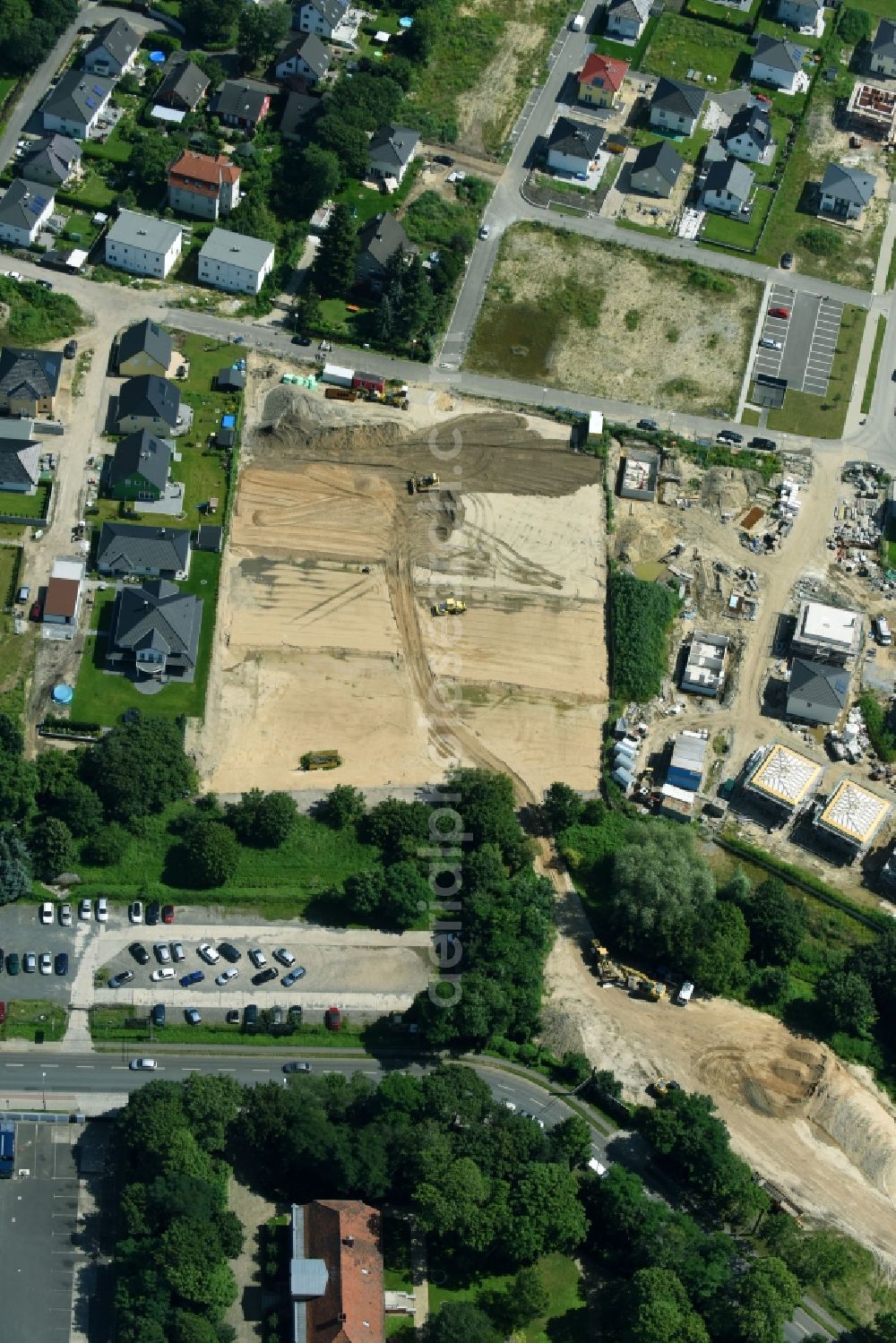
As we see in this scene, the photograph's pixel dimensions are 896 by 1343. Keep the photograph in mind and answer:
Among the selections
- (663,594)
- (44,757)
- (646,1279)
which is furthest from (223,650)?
(646,1279)

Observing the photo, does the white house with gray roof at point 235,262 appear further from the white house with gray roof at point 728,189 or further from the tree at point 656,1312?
the tree at point 656,1312

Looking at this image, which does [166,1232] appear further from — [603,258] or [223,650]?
[603,258]

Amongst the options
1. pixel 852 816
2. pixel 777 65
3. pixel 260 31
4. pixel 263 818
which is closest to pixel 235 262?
pixel 260 31

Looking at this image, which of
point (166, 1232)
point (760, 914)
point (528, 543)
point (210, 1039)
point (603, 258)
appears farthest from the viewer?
point (603, 258)

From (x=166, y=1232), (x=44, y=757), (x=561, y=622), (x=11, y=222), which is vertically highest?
(x=11, y=222)

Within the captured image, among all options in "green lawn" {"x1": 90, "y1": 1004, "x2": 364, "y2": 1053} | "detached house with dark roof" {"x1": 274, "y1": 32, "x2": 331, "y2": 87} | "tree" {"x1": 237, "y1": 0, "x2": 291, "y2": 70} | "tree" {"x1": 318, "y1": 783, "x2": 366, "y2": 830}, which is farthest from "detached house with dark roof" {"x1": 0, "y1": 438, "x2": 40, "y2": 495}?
"tree" {"x1": 237, "y1": 0, "x2": 291, "y2": 70}

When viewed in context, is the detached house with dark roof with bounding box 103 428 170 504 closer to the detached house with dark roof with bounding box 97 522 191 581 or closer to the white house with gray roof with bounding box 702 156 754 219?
the detached house with dark roof with bounding box 97 522 191 581

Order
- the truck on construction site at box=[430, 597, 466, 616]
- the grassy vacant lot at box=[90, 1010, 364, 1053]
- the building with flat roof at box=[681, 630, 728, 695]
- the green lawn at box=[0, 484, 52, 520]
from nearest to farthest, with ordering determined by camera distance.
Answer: the grassy vacant lot at box=[90, 1010, 364, 1053] → the building with flat roof at box=[681, 630, 728, 695] → the truck on construction site at box=[430, 597, 466, 616] → the green lawn at box=[0, 484, 52, 520]
